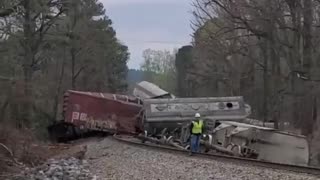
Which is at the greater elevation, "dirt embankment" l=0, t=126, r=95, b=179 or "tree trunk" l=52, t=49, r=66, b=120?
"tree trunk" l=52, t=49, r=66, b=120

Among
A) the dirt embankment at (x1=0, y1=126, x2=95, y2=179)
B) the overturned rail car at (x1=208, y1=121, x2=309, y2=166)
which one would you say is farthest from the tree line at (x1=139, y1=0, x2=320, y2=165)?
the dirt embankment at (x1=0, y1=126, x2=95, y2=179)

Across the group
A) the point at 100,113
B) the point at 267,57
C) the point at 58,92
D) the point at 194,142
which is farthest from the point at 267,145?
the point at 58,92

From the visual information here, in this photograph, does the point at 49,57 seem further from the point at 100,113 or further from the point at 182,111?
the point at 182,111

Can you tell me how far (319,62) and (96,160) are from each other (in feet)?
68.5

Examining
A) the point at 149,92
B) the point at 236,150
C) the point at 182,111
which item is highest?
the point at 149,92

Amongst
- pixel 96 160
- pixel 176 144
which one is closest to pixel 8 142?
pixel 96 160

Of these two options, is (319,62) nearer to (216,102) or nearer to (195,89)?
(216,102)

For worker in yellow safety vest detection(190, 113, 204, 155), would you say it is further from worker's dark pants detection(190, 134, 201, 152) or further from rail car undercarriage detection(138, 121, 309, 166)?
rail car undercarriage detection(138, 121, 309, 166)

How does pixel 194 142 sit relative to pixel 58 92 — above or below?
below

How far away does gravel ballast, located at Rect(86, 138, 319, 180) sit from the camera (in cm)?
1783

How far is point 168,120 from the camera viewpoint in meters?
37.1

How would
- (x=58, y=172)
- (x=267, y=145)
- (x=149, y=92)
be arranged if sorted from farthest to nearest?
(x=149, y=92), (x=267, y=145), (x=58, y=172)

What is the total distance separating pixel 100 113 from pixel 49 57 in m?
30.3

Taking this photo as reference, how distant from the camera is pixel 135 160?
24.4 metres
